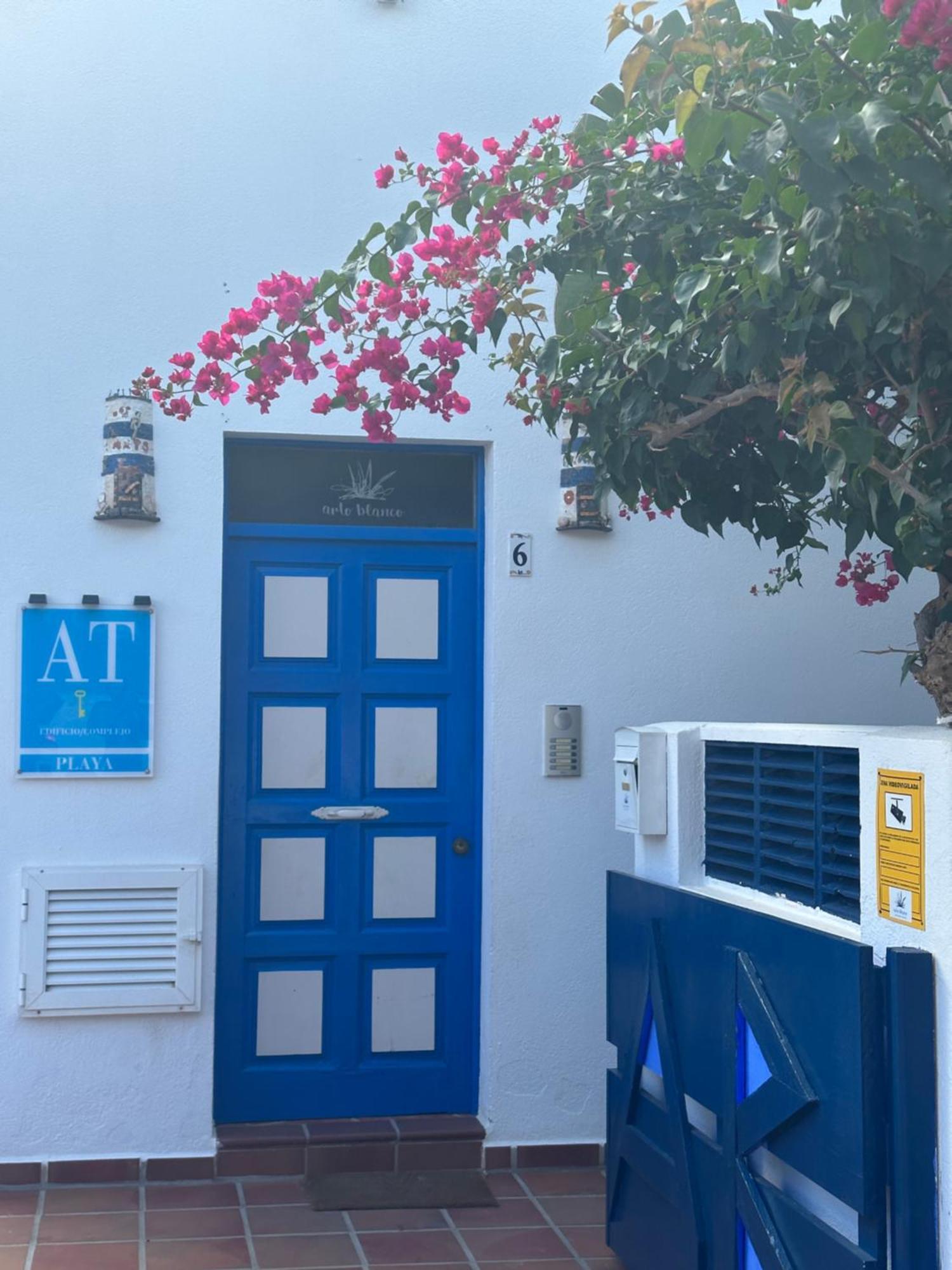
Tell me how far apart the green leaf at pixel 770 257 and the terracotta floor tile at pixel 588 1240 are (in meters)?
3.27

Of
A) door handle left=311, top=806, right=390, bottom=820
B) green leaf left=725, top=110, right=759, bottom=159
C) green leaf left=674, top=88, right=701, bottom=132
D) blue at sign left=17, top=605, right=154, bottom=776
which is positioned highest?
green leaf left=674, top=88, right=701, bottom=132

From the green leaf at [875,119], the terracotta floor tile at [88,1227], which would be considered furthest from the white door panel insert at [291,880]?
the green leaf at [875,119]

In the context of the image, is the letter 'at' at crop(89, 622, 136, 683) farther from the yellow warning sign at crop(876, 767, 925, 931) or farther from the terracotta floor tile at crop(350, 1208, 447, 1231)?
the yellow warning sign at crop(876, 767, 925, 931)

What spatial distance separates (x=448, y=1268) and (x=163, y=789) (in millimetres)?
1878

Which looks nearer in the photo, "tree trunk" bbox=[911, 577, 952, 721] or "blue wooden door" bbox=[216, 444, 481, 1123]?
"tree trunk" bbox=[911, 577, 952, 721]

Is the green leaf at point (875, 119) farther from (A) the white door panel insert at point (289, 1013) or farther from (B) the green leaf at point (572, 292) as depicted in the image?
(A) the white door panel insert at point (289, 1013)

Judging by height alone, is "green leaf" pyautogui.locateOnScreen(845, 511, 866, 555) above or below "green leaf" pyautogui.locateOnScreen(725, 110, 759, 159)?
below

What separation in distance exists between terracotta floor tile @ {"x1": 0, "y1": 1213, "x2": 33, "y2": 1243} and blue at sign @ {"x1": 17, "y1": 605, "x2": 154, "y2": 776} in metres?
1.46

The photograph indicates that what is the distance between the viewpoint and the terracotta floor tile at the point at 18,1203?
16.0 feet

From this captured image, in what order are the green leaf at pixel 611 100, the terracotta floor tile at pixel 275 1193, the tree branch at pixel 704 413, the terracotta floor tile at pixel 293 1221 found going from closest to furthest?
the green leaf at pixel 611 100 < the tree branch at pixel 704 413 < the terracotta floor tile at pixel 293 1221 < the terracotta floor tile at pixel 275 1193

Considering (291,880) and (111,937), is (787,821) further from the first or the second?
(111,937)

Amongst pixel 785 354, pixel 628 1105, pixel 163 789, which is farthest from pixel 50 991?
pixel 785 354

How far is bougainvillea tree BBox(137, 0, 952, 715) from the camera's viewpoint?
8.65 feet

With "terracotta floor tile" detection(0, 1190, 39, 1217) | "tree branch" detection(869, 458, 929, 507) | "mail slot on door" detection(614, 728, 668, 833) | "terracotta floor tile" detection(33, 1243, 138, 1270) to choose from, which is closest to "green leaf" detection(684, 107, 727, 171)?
"tree branch" detection(869, 458, 929, 507)
